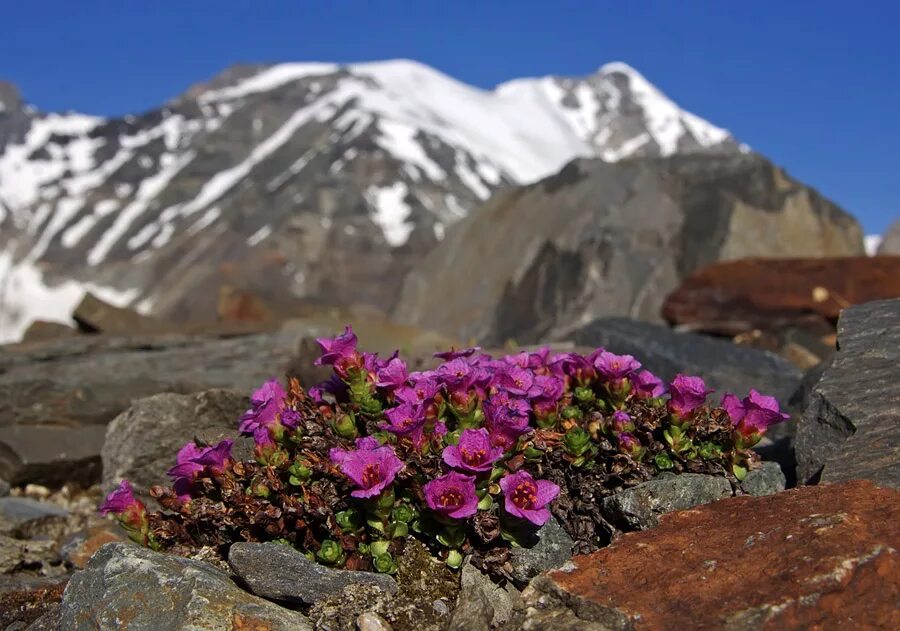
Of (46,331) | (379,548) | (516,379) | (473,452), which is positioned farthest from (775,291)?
(46,331)

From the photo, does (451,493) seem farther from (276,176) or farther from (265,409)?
(276,176)

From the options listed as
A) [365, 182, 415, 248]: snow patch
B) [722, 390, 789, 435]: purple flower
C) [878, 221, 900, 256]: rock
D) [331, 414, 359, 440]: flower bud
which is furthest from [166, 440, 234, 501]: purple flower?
[878, 221, 900, 256]: rock

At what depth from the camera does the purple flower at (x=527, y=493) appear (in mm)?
3812

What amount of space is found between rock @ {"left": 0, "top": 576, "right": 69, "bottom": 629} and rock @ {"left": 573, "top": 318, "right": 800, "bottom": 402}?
5.44m

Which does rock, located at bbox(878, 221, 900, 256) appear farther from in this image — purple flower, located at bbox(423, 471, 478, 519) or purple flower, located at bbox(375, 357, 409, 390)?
purple flower, located at bbox(423, 471, 478, 519)

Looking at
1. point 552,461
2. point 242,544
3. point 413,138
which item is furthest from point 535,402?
point 413,138

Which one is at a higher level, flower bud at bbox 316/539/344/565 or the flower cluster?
the flower cluster

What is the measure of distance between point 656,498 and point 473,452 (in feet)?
3.10

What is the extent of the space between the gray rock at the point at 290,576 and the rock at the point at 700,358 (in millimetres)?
4733

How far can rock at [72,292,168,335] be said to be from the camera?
528 inches

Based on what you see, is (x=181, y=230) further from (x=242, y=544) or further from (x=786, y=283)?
(x=242, y=544)

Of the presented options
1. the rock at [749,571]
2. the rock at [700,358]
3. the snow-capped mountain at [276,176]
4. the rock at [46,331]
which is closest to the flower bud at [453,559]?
the rock at [749,571]

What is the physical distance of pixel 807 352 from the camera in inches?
440

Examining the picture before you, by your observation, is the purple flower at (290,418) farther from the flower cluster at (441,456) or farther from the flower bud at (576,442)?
the flower bud at (576,442)
